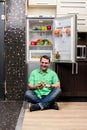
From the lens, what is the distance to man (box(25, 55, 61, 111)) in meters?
4.48

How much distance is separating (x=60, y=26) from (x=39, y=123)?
2.14m

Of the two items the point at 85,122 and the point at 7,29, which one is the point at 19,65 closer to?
the point at 7,29

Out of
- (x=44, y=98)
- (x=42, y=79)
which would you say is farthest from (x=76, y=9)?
(x=44, y=98)

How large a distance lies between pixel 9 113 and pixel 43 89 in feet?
2.44

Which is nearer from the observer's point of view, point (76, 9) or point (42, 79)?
point (42, 79)

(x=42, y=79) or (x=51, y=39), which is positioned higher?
(x=51, y=39)

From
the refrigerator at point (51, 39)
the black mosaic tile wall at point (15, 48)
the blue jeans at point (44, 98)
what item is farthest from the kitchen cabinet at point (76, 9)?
the blue jeans at point (44, 98)

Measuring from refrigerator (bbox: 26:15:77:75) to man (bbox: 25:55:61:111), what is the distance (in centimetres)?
52

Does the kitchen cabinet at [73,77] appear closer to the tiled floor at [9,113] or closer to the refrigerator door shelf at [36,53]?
the refrigerator door shelf at [36,53]

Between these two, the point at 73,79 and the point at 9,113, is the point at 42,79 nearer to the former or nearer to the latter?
the point at 73,79

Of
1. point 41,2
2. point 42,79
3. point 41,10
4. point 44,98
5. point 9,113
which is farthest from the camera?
point 41,10

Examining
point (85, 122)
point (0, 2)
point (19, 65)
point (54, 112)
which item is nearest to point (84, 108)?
point (54, 112)

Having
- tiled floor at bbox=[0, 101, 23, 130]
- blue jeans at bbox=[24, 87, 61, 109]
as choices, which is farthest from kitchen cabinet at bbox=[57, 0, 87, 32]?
tiled floor at bbox=[0, 101, 23, 130]

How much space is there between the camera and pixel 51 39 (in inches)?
225
